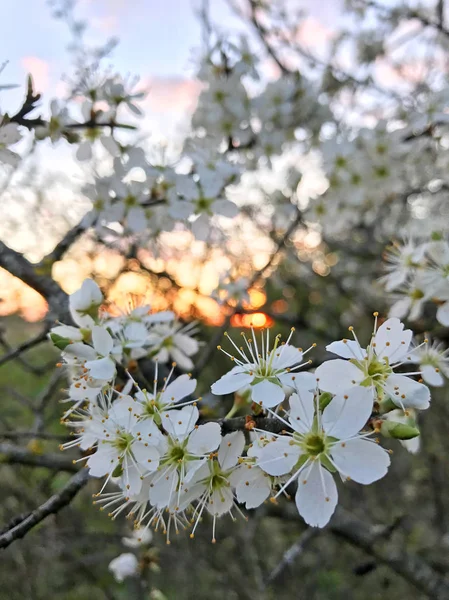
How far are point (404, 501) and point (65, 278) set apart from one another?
3175mm

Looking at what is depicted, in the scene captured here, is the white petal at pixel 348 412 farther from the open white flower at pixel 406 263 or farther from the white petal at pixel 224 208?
the white petal at pixel 224 208

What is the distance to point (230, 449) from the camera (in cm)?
81

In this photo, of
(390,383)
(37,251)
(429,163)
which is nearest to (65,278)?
(37,251)

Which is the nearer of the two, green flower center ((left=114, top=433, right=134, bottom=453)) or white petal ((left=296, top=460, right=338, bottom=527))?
white petal ((left=296, top=460, right=338, bottom=527))

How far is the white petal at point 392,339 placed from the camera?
87 cm

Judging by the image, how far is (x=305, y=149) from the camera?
2.87 meters

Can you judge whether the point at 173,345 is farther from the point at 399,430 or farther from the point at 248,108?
the point at 248,108

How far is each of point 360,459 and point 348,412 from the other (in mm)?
77

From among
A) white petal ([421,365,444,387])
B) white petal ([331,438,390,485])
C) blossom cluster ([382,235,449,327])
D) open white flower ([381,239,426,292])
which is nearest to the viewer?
white petal ([331,438,390,485])

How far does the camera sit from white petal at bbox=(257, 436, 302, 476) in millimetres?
753

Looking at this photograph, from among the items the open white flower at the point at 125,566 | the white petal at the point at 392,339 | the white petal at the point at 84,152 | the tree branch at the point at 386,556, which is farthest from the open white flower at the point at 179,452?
the open white flower at the point at 125,566

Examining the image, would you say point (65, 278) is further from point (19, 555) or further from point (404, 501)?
point (404, 501)

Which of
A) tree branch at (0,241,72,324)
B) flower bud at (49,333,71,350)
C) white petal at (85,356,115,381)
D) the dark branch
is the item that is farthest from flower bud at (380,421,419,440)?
the dark branch

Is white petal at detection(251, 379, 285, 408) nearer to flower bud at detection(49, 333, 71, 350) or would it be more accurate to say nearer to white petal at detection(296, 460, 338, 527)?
white petal at detection(296, 460, 338, 527)
